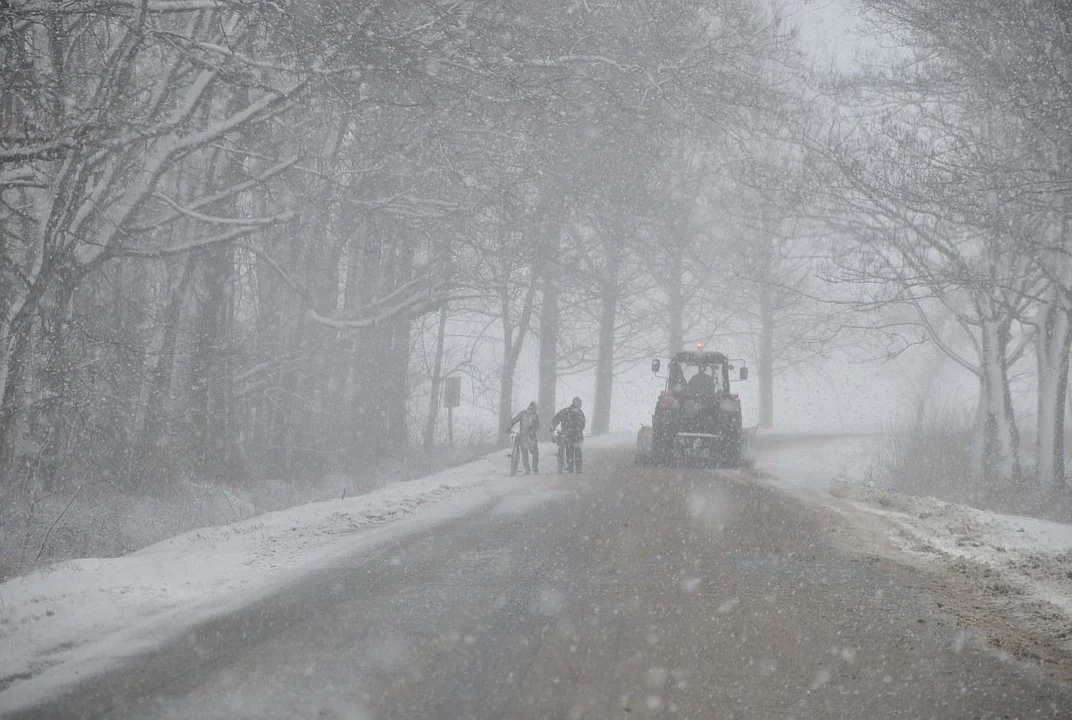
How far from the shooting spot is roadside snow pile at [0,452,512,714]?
522 cm

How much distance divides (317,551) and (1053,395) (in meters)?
13.0

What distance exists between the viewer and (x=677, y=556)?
813 cm

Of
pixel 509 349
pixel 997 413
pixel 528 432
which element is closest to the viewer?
pixel 997 413

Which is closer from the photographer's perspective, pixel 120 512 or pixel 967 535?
pixel 967 535

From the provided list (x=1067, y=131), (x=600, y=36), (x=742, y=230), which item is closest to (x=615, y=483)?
(x=600, y=36)

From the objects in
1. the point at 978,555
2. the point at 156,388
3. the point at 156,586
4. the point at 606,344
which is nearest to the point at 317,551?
the point at 156,586

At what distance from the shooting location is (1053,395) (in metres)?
15.0

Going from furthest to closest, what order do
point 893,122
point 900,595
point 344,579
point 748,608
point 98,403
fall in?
1. point 893,122
2. point 98,403
3. point 344,579
4. point 900,595
5. point 748,608

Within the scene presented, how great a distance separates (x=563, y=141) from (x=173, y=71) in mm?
7042

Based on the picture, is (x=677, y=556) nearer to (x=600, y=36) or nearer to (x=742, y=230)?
(x=600, y=36)

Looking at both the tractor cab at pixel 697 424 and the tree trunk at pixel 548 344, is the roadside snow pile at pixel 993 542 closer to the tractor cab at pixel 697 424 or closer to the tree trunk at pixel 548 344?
the tractor cab at pixel 697 424

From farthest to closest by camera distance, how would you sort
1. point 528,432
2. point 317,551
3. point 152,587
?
point 528,432 → point 317,551 → point 152,587

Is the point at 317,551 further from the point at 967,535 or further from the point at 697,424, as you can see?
the point at 697,424

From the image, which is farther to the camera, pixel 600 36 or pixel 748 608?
pixel 600 36
